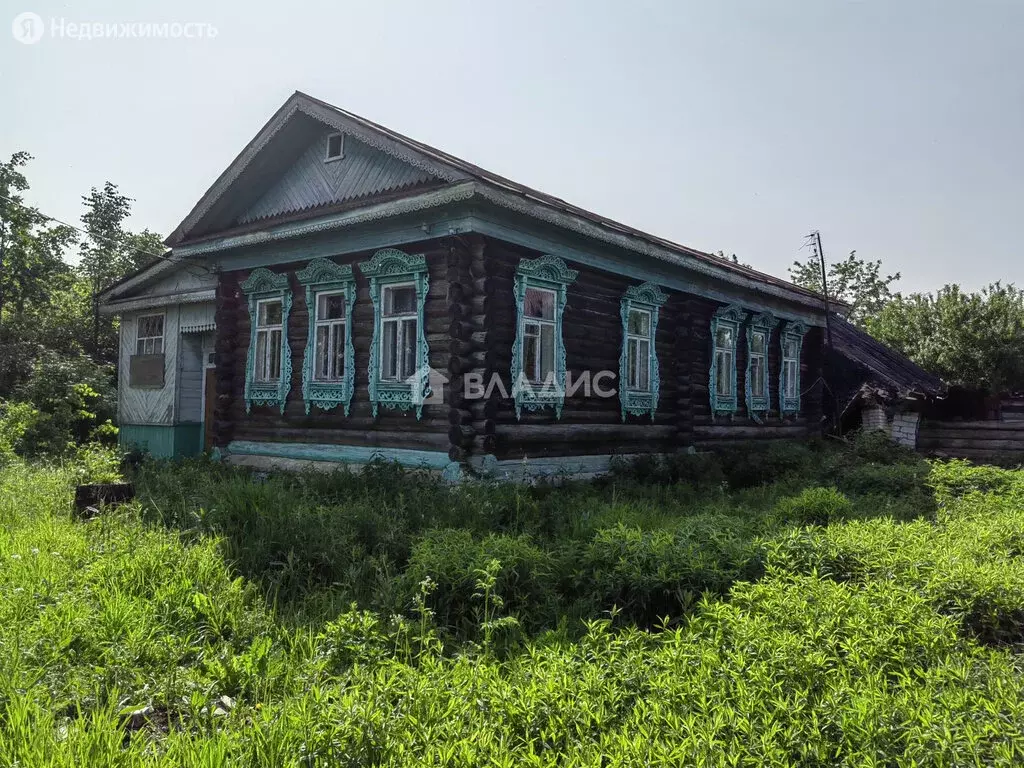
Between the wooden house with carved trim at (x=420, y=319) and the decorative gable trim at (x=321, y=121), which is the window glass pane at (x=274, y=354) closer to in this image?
the wooden house with carved trim at (x=420, y=319)

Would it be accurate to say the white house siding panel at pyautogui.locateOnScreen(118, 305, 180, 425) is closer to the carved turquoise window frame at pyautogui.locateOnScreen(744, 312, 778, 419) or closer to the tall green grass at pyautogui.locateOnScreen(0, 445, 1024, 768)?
the tall green grass at pyautogui.locateOnScreen(0, 445, 1024, 768)

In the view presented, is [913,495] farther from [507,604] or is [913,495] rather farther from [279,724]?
[279,724]

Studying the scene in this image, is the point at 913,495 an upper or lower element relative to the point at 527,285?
lower

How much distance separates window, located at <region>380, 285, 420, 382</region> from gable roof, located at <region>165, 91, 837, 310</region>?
1595 mm

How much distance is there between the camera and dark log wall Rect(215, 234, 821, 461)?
28.0 feet

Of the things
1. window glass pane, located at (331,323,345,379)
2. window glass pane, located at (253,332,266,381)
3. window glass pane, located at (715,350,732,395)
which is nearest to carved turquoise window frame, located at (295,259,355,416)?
window glass pane, located at (331,323,345,379)

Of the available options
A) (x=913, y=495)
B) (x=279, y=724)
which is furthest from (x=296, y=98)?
(x=913, y=495)

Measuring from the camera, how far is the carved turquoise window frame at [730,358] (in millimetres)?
13281

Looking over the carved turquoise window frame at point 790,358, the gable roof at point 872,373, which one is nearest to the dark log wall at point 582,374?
the carved turquoise window frame at point 790,358

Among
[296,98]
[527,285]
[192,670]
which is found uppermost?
[296,98]

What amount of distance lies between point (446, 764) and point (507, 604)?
6.90 ft

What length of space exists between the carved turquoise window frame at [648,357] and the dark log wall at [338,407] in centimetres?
343

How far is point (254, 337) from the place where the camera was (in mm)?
11250

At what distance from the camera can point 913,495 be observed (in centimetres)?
881
